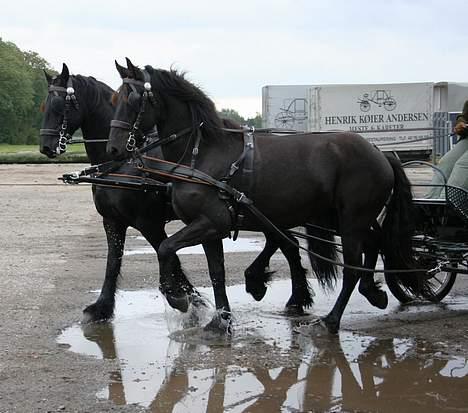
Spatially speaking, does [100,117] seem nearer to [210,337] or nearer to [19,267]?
[210,337]

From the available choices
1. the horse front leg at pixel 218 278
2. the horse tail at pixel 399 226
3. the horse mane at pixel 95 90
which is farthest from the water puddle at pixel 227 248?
the horse front leg at pixel 218 278

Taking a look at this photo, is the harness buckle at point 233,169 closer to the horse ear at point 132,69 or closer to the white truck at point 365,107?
the horse ear at point 132,69

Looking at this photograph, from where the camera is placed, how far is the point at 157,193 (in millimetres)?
7293

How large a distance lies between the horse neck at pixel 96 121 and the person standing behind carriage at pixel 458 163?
10.7ft

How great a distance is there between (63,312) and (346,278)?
270cm

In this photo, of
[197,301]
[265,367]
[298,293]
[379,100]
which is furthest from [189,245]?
[379,100]

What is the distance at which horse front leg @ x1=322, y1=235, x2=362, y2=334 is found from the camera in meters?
6.88

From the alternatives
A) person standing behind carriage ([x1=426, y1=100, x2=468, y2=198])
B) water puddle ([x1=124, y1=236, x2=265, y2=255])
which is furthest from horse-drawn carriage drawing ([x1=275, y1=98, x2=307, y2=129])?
person standing behind carriage ([x1=426, y1=100, x2=468, y2=198])

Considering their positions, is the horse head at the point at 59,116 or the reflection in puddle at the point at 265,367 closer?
the reflection in puddle at the point at 265,367

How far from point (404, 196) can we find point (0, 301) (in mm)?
4051

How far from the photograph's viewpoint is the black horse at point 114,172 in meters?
7.32

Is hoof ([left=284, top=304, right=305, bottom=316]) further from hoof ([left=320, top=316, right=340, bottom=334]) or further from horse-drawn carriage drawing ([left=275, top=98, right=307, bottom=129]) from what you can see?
horse-drawn carriage drawing ([left=275, top=98, right=307, bottom=129])

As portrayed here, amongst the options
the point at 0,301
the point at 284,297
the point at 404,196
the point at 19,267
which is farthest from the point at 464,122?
the point at 19,267

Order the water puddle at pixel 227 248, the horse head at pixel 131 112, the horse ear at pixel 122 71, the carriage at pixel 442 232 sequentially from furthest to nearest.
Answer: the water puddle at pixel 227 248 → the carriage at pixel 442 232 → the horse ear at pixel 122 71 → the horse head at pixel 131 112
